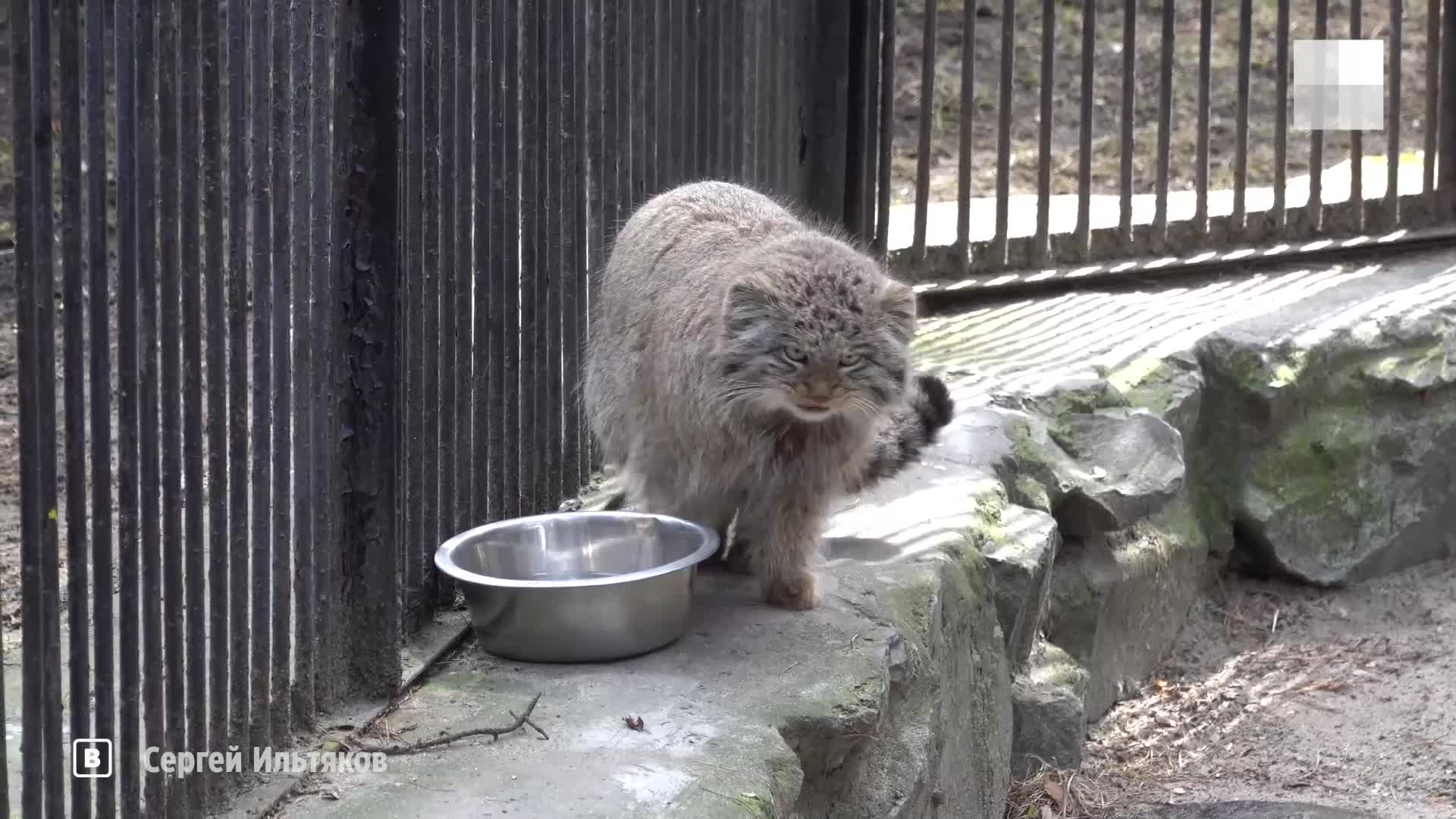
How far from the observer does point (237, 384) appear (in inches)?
129

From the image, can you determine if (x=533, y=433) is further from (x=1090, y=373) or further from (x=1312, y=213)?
(x=1312, y=213)

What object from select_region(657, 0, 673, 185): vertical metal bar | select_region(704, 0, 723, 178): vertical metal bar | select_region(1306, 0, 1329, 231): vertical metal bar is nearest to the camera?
select_region(657, 0, 673, 185): vertical metal bar

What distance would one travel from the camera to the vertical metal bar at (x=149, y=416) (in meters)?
2.90

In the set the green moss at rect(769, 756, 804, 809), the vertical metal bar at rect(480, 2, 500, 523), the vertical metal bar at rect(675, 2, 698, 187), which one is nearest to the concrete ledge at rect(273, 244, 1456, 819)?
the green moss at rect(769, 756, 804, 809)

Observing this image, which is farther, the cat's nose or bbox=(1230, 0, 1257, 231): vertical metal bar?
bbox=(1230, 0, 1257, 231): vertical metal bar

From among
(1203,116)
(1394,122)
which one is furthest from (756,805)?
(1394,122)

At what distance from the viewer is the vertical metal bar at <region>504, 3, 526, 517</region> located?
453 centimetres

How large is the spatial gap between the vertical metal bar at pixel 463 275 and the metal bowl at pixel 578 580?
151mm

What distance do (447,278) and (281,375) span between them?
34.6 inches

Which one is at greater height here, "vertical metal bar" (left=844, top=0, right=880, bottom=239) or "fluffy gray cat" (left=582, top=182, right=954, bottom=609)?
"vertical metal bar" (left=844, top=0, right=880, bottom=239)

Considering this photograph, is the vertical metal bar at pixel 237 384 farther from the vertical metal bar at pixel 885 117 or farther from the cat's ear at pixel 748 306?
the vertical metal bar at pixel 885 117

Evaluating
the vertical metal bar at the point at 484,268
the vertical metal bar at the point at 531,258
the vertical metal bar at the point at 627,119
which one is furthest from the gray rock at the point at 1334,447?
the vertical metal bar at the point at 484,268

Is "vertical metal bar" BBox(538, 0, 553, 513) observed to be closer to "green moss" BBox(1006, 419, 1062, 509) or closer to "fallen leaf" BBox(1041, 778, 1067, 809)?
"green moss" BBox(1006, 419, 1062, 509)

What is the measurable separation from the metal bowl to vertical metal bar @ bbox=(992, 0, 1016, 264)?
3497 mm
